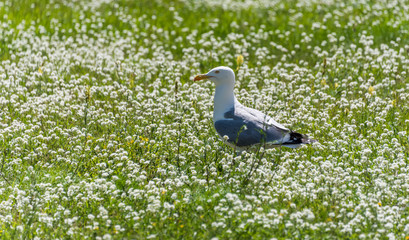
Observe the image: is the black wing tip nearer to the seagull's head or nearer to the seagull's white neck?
the seagull's white neck

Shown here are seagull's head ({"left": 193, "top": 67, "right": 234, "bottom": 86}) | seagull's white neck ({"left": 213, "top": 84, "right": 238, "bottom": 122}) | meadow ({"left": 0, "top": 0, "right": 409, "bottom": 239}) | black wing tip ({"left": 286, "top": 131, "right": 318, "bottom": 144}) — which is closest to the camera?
meadow ({"left": 0, "top": 0, "right": 409, "bottom": 239})

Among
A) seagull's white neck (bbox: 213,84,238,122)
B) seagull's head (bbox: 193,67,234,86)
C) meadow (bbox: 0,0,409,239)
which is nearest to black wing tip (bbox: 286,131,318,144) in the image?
meadow (bbox: 0,0,409,239)

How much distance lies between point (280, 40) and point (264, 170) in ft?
22.0

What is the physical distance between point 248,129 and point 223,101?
0.69 meters

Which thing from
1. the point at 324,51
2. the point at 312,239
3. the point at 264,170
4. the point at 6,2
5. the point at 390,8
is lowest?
the point at 312,239

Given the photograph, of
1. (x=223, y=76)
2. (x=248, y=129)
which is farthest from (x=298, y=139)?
(x=223, y=76)

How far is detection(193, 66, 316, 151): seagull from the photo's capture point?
25.8 feet

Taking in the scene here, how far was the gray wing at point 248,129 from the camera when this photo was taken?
7914 mm

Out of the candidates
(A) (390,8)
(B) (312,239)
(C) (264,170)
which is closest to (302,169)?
(C) (264,170)

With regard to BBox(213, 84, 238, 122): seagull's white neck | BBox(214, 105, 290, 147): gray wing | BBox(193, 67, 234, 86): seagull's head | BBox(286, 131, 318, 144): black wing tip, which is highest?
BBox(193, 67, 234, 86): seagull's head

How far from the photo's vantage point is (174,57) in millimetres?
12938

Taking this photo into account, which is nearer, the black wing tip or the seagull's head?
the black wing tip

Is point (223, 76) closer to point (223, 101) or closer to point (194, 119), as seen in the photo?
point (223, 101)

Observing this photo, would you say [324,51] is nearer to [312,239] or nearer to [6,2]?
[312,239]
